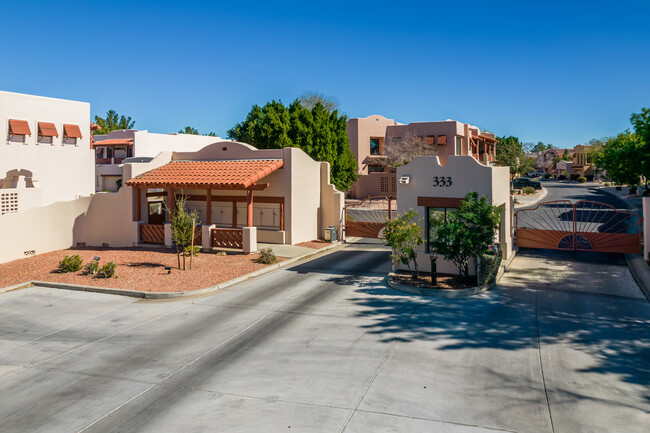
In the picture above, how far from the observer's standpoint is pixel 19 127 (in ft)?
93.6

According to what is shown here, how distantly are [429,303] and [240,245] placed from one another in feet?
36.7

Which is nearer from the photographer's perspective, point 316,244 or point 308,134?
point 316,244

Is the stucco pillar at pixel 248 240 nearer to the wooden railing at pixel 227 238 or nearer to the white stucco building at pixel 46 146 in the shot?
the wooden railing at pixel 227 238

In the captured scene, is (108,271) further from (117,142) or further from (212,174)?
(117,142)

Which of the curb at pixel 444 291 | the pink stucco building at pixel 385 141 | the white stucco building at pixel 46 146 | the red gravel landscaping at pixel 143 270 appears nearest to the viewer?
the curb at pixel 444 291

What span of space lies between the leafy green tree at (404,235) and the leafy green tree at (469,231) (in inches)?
29.1

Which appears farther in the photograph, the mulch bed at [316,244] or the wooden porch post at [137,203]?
the wooden porch post at [137,203]

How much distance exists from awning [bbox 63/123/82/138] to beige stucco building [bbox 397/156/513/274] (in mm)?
23691

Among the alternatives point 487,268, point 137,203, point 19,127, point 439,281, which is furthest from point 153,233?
point 487,268

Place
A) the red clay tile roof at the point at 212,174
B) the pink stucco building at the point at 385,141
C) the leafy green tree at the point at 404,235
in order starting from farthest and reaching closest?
the pink stucco building at the point at 385,141
the red clay tile roof at the point at 212,174
the leafy green tree at the point at 404,235

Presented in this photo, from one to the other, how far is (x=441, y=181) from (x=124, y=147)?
48.5 meters

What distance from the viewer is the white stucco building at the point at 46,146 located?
1115 inches

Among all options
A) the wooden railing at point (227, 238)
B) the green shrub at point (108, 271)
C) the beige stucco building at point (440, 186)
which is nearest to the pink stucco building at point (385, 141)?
the wooden railing at point (227, 238)

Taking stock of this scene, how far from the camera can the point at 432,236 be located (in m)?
17.2
